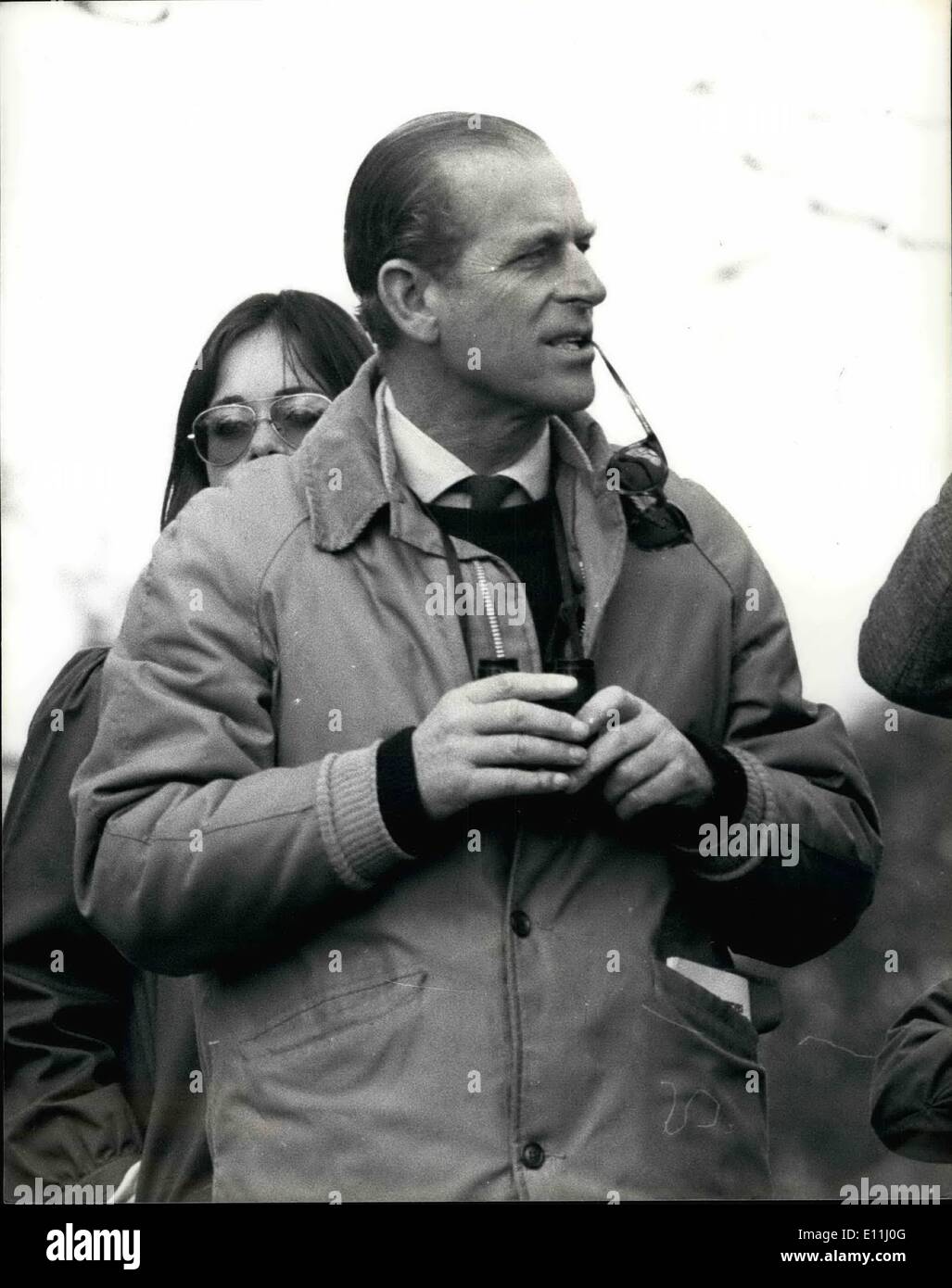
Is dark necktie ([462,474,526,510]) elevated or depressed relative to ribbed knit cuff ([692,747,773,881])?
elevated

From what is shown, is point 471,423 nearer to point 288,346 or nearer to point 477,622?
point 477,622

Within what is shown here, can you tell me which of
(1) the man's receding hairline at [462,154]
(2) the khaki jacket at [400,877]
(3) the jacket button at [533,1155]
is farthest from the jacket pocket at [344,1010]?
(1) the man's receding hairline at [462,154]

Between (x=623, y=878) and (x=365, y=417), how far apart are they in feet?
2.67

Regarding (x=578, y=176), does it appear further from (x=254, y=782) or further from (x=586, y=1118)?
(x=586, y=1118)

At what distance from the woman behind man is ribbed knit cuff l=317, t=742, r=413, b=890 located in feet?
1.83

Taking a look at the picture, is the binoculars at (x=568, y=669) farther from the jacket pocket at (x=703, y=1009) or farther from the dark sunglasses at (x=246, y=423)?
the dark sunglasses at (x=246, y=423)

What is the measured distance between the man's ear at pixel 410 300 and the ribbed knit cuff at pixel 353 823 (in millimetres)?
732

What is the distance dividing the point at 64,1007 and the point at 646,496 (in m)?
1.28

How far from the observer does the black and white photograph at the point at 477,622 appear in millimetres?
3785

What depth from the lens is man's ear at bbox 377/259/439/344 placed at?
402cm

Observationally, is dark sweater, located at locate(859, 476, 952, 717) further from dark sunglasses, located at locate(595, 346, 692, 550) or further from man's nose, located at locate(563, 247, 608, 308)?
man's nose, located at locate(563, 247, 608, 308)

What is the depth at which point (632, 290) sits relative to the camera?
4.28 metres

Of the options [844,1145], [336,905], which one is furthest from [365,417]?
[844,1145]
